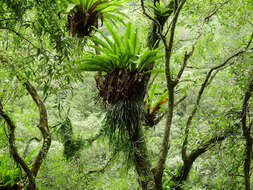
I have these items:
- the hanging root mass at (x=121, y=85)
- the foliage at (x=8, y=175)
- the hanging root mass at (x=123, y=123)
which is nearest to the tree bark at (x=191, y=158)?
the hanging root mass at (x=123, y=123)

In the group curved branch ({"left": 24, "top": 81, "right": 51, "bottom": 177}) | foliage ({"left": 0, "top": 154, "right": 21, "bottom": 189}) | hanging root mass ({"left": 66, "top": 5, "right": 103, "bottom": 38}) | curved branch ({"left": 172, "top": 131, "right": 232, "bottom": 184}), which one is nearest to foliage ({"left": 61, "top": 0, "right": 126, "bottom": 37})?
hanging root mass ({"left": 66, "top": 5, "right": 103, "bottom": 38})

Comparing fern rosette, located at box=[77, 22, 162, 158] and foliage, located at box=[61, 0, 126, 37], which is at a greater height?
foliage, located at box=[61, 0, 126, 37]

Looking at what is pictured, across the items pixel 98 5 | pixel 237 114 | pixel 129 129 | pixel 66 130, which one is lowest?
pixel 66 130

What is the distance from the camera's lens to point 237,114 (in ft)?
4.99

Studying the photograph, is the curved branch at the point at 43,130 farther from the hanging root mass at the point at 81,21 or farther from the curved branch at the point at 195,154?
the curved branch at the point at 195,154

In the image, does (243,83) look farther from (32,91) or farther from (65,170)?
(65,170)

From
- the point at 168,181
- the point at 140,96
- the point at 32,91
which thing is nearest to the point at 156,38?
the point at 140,96

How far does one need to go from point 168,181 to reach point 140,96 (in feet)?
3.19

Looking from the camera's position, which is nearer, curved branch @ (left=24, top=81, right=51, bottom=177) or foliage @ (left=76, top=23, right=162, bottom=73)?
foliage @ (left=76, top=23, right=162, bottom=73)

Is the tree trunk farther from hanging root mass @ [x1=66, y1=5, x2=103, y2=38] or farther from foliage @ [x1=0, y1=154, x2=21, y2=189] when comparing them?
foliage @ [x1=0, y1=154, x2=21, y2=189]

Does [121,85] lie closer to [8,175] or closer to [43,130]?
[43,130]

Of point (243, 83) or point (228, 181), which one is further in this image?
point (228, 181)

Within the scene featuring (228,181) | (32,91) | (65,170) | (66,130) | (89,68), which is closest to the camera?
(228,181)

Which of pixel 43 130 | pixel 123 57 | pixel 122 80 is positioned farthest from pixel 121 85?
pixel 43 130
